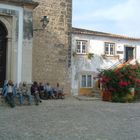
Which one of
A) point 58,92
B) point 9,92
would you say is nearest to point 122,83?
point 58,92

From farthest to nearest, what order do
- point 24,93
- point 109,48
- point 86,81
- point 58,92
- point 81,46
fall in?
point 109,48
point 86,81
point 81,46
point 58,92
point 24,93

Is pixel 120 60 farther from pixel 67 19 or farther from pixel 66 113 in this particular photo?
pixel 66 113

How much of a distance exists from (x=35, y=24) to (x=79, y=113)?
8.68 m

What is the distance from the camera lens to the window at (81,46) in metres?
25.9

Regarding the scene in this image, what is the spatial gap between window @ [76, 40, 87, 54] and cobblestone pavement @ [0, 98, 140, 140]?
11504 millimetres

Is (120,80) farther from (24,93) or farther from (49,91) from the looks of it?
(24,93)

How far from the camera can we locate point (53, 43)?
2164 centimetres

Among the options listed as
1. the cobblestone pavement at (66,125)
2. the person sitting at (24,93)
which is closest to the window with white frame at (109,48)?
the person sitting at (24,93)

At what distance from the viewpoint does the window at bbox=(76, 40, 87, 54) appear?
2588 centimetres

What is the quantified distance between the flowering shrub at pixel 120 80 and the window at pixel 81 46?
5.00 metres

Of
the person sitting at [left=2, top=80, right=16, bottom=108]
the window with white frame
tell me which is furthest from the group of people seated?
the window with white frame

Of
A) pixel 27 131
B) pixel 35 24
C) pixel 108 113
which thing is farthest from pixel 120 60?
pixel 27 131

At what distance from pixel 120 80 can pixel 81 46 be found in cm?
598

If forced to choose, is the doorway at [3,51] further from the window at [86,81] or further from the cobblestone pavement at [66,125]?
the window at [86,81]
